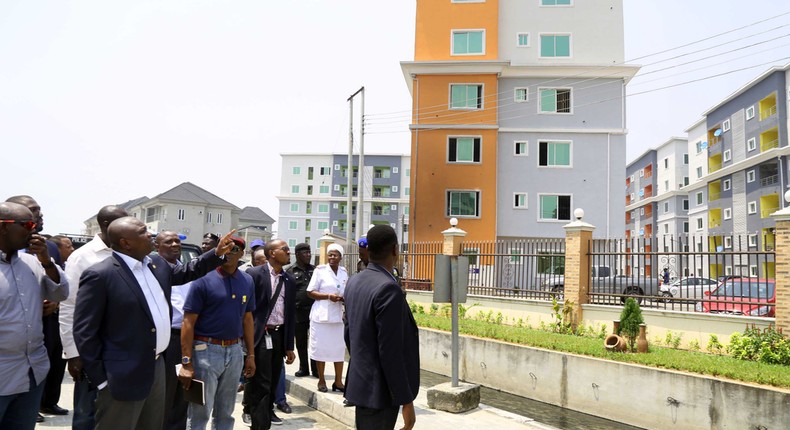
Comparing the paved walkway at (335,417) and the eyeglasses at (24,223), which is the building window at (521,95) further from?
the eyeglasses at (24,223)

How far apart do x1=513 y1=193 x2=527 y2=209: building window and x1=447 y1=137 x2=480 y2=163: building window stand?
2.94m

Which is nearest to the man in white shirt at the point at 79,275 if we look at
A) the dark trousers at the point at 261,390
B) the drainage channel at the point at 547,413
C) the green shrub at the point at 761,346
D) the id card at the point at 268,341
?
the dark trousers at the point at 261,390

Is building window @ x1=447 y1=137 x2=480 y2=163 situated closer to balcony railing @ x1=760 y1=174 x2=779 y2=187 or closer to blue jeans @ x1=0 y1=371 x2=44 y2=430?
balcony railing @ x1=760 y1=174 x2=779 y2=187

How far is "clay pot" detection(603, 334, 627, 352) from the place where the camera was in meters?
9.57

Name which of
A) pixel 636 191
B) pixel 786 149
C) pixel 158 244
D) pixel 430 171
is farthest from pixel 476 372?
pixel 636 191

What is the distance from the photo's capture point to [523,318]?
46.5 feet

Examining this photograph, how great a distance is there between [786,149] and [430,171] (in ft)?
85.9

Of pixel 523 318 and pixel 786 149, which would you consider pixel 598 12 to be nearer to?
pixel 786 149

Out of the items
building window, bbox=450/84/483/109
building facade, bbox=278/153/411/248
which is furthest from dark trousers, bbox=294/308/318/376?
building facade, bbox=278/153/411/248

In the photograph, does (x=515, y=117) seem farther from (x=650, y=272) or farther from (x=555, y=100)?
(x=650, y=272)

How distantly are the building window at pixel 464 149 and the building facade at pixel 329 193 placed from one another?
4746 cm

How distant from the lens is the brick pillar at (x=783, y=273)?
9.02 m

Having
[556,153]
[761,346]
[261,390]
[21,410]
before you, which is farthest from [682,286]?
[556,153]

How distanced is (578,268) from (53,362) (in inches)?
401
